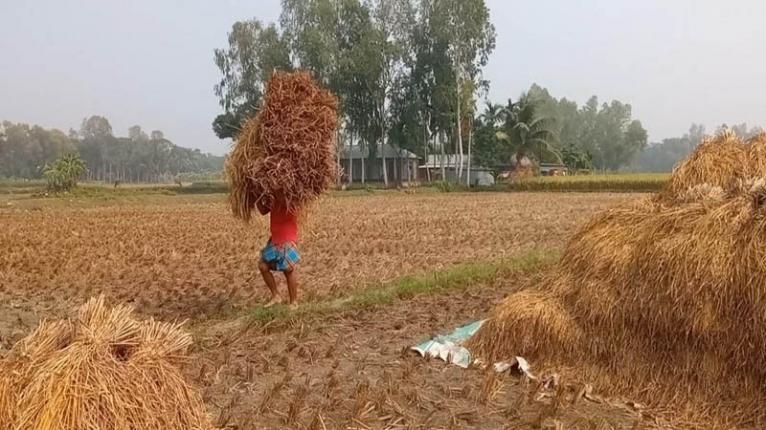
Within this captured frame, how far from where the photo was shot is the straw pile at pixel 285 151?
712 centimetres

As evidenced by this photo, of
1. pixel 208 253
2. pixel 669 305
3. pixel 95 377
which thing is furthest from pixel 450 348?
pixel 208 253

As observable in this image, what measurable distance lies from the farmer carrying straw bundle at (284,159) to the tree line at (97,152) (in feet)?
292

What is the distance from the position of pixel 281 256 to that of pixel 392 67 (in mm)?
45532

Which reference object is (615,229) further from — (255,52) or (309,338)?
(255,52)

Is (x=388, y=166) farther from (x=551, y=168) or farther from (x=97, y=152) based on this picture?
(x=97, y=152)

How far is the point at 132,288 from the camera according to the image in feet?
32.0

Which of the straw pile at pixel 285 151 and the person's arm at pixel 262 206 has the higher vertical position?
the straw pile at pixel 285 151

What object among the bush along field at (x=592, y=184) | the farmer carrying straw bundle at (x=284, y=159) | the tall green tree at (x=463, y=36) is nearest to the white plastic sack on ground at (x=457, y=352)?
the farmer carrying straw bundle at (x=284, y=159)

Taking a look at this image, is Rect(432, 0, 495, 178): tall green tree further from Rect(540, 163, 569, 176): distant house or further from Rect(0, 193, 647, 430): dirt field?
Rect(0, 193, 647, 430): dirt field

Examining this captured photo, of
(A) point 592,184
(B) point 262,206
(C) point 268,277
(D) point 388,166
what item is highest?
(D) point 388,166

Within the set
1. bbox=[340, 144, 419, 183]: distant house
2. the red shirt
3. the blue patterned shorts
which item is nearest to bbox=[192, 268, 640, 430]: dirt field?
the blue patterned shorts

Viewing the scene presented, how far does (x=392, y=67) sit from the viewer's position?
51.7 metres

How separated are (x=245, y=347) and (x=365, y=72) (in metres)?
44.4

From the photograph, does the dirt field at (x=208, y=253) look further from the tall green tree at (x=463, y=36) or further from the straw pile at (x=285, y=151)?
the tall green tree at (x=463, y=36)
